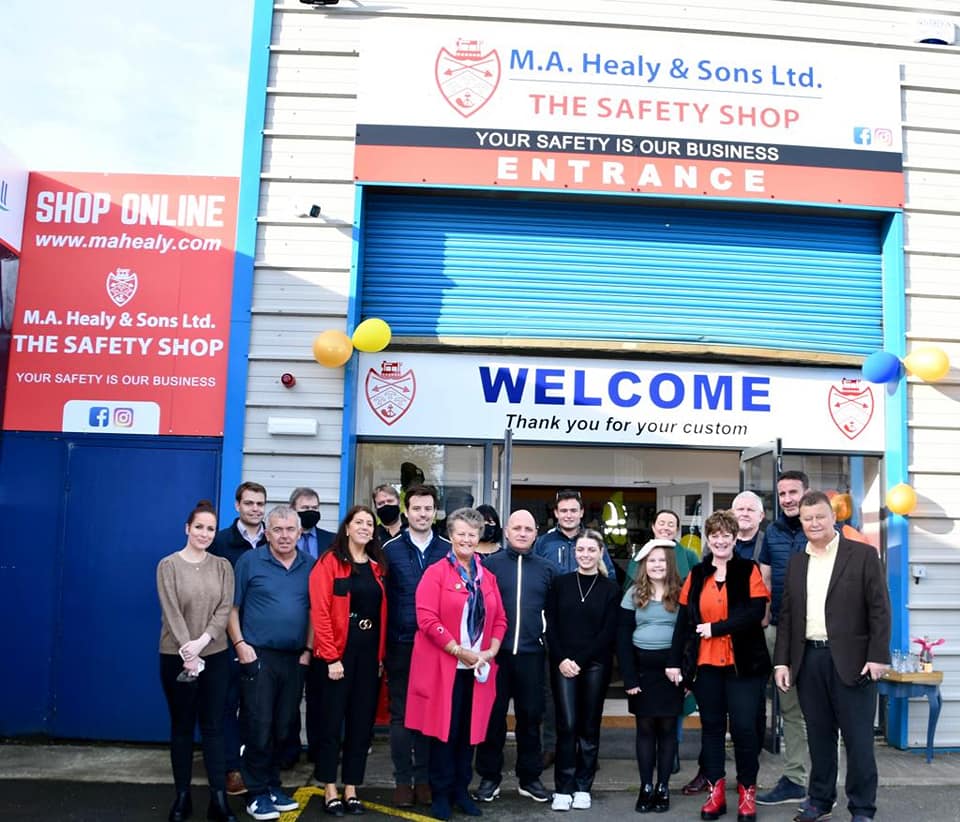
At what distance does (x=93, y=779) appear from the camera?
5.83m

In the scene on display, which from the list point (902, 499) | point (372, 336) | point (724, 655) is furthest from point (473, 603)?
point (902, 499)

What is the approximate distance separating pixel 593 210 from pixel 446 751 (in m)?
4.46

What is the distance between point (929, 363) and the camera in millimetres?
7039

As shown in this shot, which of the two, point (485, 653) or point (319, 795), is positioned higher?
point (485, 653)

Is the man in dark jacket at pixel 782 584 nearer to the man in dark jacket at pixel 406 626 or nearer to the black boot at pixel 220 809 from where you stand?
the man in dark jacket at pixel 406 626

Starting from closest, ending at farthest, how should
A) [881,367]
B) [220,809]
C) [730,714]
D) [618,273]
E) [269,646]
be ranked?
[220,809] < [269,646] < [730,714] < [881,367] < [618,273]

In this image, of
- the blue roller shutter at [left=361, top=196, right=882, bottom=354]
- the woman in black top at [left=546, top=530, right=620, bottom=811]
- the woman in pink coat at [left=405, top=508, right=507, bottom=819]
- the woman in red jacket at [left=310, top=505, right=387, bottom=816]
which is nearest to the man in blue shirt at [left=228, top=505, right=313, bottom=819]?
the woman in red jacket at [left=310, top=505, right=387, bottom=816]

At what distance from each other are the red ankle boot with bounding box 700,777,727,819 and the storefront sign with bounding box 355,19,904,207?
4.41m

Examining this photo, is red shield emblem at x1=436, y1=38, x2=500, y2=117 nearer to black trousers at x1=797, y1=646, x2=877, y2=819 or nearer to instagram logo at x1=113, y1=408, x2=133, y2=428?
instagram logo at x1=113, y1=408, x2=133, y2=428

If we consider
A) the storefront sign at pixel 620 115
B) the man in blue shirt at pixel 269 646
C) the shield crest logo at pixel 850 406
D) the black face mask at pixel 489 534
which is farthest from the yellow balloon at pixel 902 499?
the man in blue shirt at pixel 269 646

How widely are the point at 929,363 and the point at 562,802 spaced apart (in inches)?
171

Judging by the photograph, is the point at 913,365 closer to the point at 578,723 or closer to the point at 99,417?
the point at 578,723

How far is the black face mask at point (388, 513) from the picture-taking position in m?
5.93

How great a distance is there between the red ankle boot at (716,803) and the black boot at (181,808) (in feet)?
9.37
